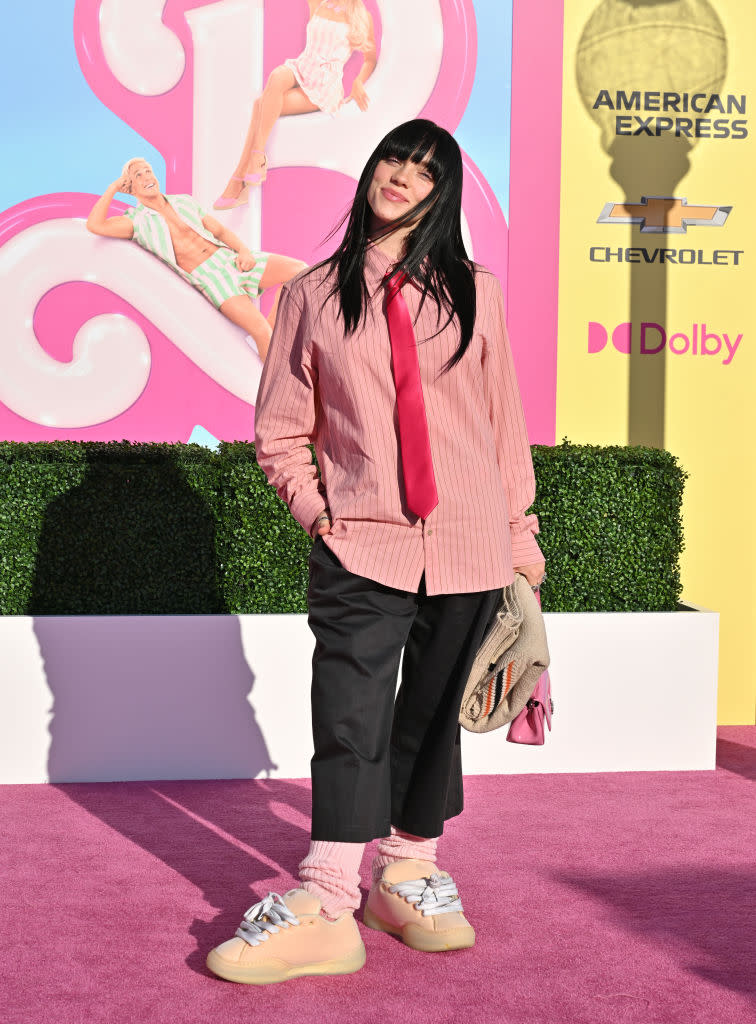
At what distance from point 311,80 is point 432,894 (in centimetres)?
393

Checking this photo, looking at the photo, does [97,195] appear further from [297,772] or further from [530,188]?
[297,772]

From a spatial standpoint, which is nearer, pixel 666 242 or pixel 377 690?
pixel 377 690

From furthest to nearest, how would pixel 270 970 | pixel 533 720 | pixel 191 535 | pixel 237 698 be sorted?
pixel 191 535 → pixel 237 698 → pixel 533 720 → pixel 270 970

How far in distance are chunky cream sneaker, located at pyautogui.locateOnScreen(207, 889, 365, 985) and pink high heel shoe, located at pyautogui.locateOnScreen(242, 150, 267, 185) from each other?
145 inches

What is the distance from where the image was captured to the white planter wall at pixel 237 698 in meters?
4.21

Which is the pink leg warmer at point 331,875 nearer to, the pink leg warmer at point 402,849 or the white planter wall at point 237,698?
the pink leg warmer at point 402,849

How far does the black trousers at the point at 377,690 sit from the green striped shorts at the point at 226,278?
118 inches

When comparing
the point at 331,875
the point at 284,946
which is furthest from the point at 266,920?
the point at 331,875

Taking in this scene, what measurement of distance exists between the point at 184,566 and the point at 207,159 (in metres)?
2.03

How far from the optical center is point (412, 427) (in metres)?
2.54

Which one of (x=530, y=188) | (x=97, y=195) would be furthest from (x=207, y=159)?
(x=530, y=188)

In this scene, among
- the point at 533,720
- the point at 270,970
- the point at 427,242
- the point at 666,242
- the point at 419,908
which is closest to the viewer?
the point at 270,970

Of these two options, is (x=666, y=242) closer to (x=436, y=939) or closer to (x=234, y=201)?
(x=234, y=201)

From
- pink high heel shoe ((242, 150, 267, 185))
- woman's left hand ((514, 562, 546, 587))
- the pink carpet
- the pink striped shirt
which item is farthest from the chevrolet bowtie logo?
woman's left hand ((514, 562, 546, 587))
